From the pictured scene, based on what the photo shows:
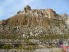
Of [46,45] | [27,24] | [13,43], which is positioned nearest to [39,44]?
[46,45]

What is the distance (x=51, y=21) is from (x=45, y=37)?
7.93 meters

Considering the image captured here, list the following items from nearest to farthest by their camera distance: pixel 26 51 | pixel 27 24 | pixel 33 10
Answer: pixel 26 51 → pixel 27 24 → pixel 33 10

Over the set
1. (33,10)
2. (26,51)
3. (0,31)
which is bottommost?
(26,51)

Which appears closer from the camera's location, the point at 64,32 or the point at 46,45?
the point at 46,45

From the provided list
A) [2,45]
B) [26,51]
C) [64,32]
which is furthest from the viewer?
[64,32]

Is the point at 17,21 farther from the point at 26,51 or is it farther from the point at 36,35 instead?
the point at 26,51

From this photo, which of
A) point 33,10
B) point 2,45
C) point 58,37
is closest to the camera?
point 2,45

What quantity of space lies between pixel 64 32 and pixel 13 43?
905cm

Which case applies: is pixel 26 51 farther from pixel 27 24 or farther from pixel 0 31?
pixel 27 24

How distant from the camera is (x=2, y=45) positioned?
1075 inches

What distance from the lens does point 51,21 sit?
39000mm

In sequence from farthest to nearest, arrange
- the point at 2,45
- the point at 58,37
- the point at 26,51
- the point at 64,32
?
the point at 64,32
the point at 58,37
the point at 2,45
the point at 26,51

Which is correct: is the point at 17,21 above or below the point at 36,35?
above

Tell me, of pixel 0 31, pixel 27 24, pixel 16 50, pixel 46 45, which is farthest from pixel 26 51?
pixel 27 24
